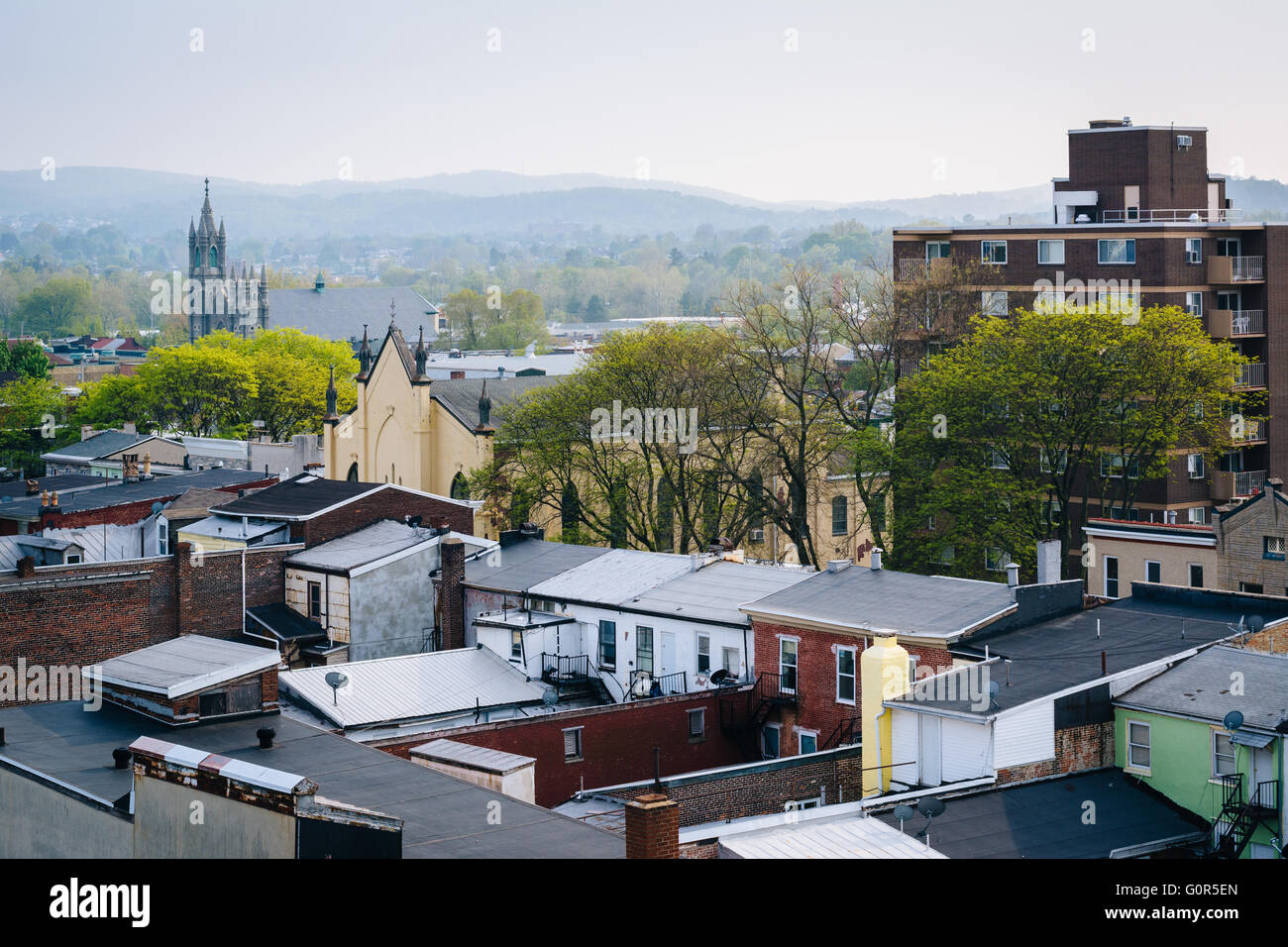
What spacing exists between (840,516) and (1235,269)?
21.5 meters

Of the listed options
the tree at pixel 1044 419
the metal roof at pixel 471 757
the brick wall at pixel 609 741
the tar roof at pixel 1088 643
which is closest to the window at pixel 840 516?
the tree at pixel 1044 419

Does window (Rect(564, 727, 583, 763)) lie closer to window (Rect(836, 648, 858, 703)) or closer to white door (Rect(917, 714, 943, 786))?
window (Rect(836, 648, 858, 703))

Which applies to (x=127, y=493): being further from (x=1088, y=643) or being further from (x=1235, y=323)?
(x=1235, y=323)

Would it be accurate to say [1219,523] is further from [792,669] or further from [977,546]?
[792,669]

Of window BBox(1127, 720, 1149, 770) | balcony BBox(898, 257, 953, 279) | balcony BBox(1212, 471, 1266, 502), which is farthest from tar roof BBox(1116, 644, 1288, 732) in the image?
balcony BBox(898, 257, 953, 279)

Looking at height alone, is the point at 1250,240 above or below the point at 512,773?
above

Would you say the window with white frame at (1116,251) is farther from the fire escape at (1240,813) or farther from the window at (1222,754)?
the fire escape at (1240,813)

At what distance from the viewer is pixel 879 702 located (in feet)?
A: 117

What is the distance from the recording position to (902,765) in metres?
34.8

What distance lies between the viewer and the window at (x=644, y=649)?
47688mm

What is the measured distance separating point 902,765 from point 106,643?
22.5 metres

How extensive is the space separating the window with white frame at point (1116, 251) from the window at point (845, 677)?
38483 mm
